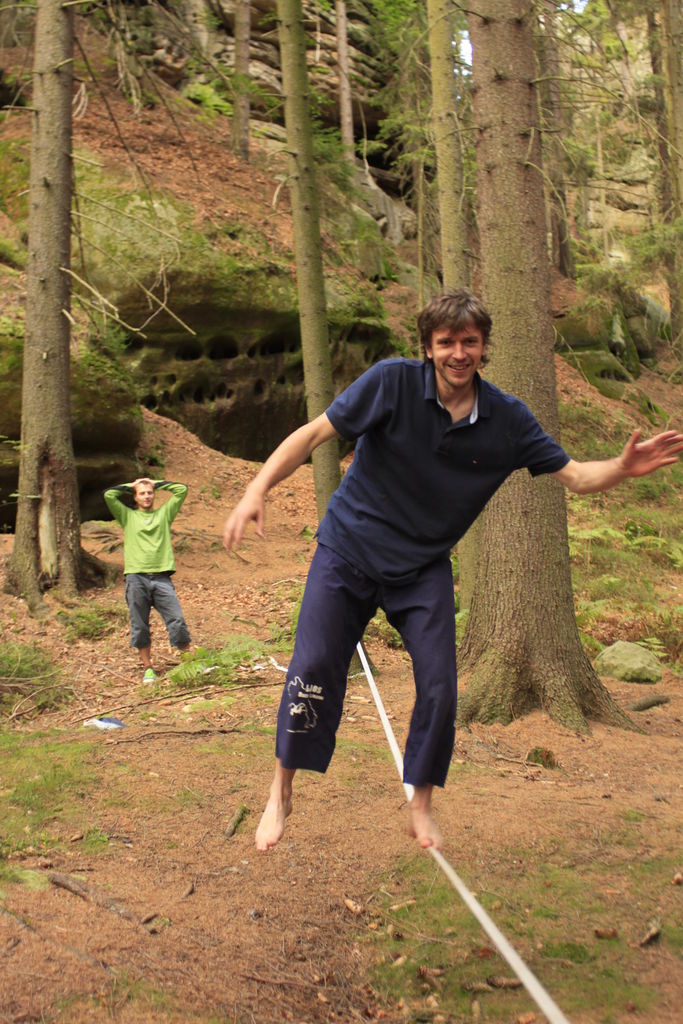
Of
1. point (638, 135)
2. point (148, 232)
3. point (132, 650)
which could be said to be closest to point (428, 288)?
point (148, 232)

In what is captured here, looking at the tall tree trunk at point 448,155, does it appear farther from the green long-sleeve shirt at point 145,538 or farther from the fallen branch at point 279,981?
the fallen branch at point 279,981

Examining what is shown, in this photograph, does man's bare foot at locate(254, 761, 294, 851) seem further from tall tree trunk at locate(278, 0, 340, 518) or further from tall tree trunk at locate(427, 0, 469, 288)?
tall tree trunk at locate(427, 0, 469, 288)

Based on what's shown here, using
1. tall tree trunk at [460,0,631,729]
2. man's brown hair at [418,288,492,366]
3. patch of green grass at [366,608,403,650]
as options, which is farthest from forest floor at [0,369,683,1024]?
man's brown hair at [418,288,492,366]

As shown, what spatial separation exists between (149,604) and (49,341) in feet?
12.7

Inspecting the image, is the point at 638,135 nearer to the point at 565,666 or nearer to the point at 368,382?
the point at 565,666

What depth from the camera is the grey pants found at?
29.5ft

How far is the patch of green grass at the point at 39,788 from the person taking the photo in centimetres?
488

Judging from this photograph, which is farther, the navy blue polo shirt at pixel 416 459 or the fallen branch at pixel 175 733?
the fallen branch at pixel 175 733

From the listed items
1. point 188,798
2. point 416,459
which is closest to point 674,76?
point 416,459

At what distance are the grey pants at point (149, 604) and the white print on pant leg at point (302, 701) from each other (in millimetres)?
5107

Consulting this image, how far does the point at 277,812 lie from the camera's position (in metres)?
4.28

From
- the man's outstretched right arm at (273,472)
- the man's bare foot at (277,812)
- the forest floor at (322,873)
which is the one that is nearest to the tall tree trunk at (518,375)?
the forest floor at (322,873)

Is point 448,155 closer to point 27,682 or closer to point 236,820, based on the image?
point 27,682

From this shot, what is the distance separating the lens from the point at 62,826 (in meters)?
5.02
